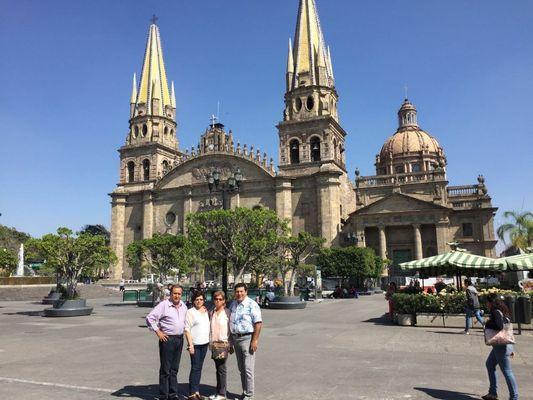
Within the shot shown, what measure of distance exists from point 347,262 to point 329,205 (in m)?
8.17

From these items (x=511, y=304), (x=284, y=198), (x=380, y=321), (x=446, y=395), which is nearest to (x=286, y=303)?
(x=380, y=321)

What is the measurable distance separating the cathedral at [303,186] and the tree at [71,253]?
907 inches

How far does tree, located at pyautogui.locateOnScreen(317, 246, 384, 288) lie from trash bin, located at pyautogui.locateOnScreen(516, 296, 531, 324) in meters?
24.1

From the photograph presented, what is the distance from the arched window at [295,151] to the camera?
5053 centimetres

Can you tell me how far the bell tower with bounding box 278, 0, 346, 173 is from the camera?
161ft

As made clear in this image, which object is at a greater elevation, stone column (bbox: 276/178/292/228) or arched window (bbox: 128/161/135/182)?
arched window (bbox: 128/161/135/182)

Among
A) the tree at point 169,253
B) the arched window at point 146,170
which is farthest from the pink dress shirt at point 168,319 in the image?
the arched window at point 146,170

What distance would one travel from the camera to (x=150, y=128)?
58188mm

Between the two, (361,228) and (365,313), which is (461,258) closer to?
(365,313)

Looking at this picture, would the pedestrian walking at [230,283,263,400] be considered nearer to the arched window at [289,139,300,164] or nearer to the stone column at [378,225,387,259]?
the arched window at [289,139,300,164]

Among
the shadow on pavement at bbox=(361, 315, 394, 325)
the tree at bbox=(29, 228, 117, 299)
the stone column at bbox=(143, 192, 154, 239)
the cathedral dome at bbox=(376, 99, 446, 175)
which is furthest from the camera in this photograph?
the cathedral dome at bbox=(376, 99, 446, 175)

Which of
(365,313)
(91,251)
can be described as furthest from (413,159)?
(91,251)

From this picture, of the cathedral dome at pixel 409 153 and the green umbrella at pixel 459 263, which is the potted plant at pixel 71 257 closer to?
the green umbrella at pixel 459 263

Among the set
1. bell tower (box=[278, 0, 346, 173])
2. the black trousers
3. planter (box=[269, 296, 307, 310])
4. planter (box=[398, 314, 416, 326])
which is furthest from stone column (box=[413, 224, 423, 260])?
the black trousers
